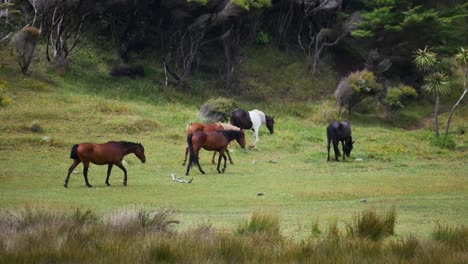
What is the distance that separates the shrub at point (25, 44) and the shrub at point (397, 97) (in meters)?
21.2

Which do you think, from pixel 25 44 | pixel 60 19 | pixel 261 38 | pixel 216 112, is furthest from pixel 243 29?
pixel 25 44

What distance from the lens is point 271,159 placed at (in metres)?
29.2

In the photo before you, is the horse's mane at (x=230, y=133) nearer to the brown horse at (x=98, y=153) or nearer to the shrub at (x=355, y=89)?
the brown horse at (x=98, y=153)

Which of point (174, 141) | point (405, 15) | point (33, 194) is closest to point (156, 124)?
point (174, 141)

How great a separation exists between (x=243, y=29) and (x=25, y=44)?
1517 centimetres

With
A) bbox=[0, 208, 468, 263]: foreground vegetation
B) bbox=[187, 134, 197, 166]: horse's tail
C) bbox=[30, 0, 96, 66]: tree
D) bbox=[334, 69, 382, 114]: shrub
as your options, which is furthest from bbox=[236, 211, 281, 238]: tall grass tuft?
bbox=[334, 69, 382, 114]: shrub

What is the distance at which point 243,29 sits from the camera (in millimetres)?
47531

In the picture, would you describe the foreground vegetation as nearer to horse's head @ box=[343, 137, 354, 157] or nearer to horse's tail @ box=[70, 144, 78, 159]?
horse's tail @ box=[70, 144, 78, 159]

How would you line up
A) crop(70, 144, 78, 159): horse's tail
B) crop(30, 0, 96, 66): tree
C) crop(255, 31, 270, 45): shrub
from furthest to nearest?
crop(255, 31, 270, 45): shrub
crop(30, 0, 96, 66): tree
crop(70, 144, 78, 159): horse's tail

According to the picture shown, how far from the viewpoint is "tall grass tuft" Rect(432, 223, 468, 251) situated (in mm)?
11578

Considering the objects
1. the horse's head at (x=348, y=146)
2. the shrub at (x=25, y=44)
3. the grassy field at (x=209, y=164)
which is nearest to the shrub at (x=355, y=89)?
the grassy field at (x=209, y=164)

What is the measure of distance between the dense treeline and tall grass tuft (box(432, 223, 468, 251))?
1217 inches

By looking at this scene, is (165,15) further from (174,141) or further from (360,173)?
(360,173)

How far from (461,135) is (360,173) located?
16159 mm
